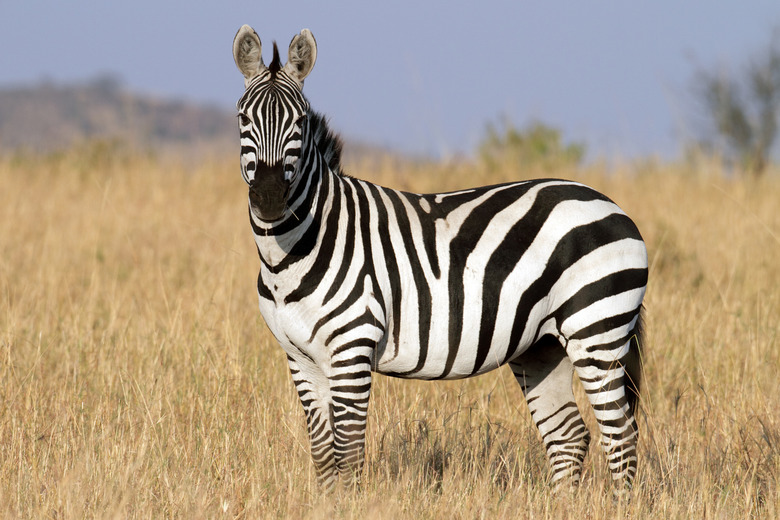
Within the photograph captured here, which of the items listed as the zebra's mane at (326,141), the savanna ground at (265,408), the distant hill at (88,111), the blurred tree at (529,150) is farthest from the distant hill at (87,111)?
the zebra's mane at (326,141)

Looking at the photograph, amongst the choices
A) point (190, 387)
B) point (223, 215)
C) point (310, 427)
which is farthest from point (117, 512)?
point (223, 215)

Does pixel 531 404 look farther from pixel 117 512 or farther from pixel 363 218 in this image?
pixel 117 512

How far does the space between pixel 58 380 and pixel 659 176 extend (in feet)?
32.5

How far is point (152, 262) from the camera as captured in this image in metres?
8.95

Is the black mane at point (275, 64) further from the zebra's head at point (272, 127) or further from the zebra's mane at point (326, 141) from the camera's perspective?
the zebra's mane at point (326, 141)

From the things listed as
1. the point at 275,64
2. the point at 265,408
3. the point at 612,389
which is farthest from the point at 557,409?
the point at 275,64

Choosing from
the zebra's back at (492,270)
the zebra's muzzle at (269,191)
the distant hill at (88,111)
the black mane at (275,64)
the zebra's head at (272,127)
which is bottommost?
the zebra's back at (492,270)

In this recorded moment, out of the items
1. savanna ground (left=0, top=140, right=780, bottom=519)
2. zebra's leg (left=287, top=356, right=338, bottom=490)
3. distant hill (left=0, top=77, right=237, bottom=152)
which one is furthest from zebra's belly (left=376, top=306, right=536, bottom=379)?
distant hill (left=0, top=77, right=237, bottom=152)

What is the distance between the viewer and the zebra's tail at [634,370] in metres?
4.18

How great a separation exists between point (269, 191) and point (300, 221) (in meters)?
0.36

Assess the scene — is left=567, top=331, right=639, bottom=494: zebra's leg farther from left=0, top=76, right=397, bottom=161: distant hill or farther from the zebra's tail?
left=0, top=76, right=397, bottom=161: distant hill

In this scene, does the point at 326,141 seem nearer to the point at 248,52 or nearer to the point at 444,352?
the point at 248,52

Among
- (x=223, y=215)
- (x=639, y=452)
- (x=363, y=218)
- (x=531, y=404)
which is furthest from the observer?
(x=223, y=215)

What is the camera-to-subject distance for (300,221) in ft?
12.0
